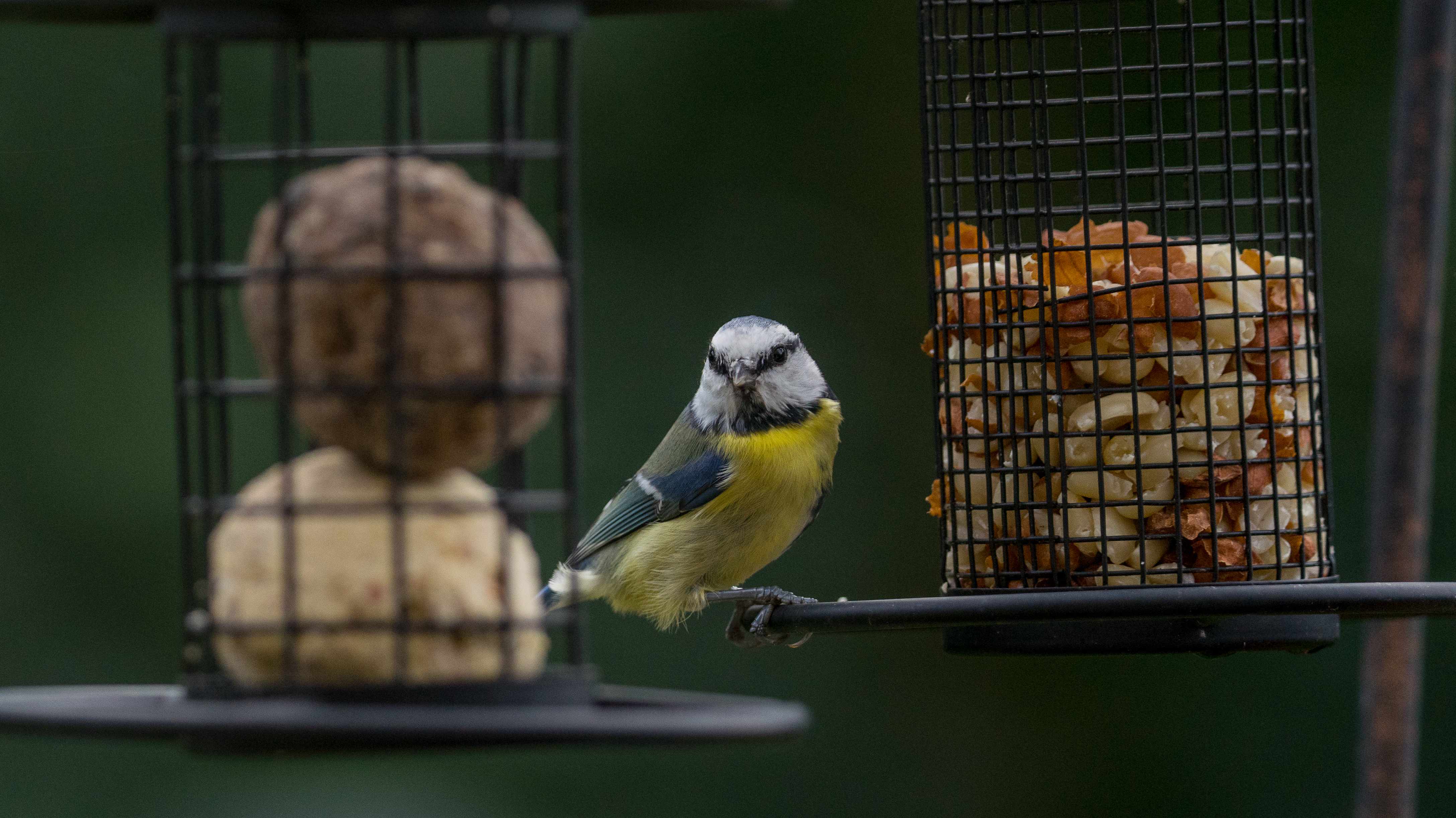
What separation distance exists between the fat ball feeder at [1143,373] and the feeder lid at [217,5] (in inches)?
48.3

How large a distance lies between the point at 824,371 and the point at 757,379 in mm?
2330

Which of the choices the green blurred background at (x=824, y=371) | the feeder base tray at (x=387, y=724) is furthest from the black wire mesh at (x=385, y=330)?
the green blurred background at (x=824, y=371)

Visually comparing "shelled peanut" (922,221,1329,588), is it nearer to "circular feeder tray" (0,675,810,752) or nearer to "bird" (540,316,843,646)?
"bird" (540,316,843,646)

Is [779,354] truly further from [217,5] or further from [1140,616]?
[217,5]

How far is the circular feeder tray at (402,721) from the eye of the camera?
183cm

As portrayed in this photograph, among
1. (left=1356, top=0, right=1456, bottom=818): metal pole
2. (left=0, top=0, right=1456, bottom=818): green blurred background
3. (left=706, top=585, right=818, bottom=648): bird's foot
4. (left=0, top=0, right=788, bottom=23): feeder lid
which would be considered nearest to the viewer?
(left=0, top=0, right=788, bottom=23): feeder lid

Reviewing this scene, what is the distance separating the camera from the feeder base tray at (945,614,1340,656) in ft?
10.0

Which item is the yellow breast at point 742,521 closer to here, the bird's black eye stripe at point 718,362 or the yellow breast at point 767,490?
the yellow breast at point 767,490

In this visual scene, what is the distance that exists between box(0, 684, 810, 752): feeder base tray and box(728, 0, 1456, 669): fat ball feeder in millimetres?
1097

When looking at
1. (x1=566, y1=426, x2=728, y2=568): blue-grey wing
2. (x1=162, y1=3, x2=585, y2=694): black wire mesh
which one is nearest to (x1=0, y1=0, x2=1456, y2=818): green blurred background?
(x1=566, y1=426, x2=728, y2=568): blue-grey wing

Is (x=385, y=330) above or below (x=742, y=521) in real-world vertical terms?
above

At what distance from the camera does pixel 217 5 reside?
2066 mm

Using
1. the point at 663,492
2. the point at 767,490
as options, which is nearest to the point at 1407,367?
the point at 767,490

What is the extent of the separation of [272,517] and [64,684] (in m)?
4.26
